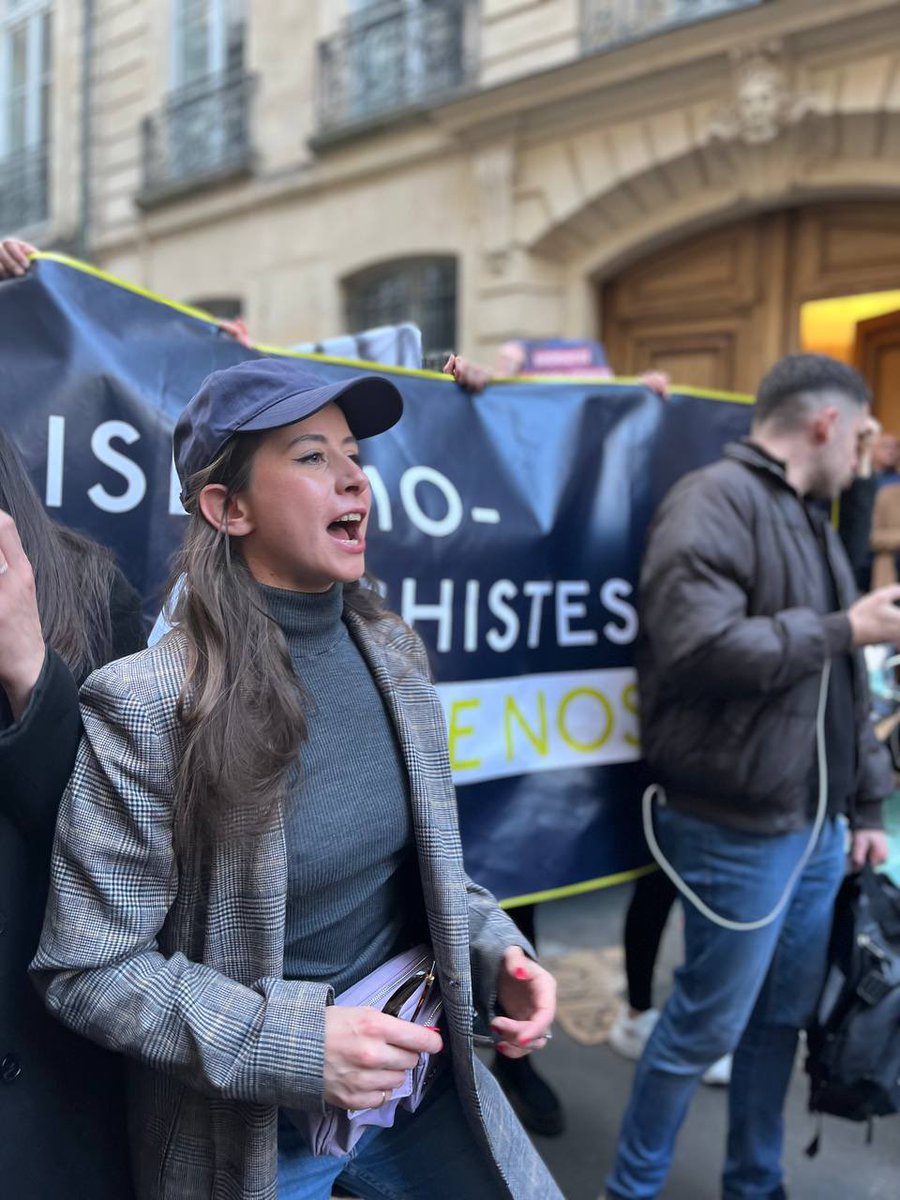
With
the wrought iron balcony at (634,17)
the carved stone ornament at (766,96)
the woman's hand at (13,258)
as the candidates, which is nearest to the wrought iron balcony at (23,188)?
the wrought iron balcony at (634,17)

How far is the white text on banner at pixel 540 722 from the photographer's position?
2748mm

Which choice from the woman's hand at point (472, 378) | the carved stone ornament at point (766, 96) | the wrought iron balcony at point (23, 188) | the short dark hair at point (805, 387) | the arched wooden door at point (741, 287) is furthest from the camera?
the wrought iron balcony at point (23, 188)

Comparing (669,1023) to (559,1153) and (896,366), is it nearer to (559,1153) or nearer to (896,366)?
(559,1153)

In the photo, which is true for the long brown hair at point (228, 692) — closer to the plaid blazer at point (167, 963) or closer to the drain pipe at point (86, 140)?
the plaid blazer at point (167, 963)

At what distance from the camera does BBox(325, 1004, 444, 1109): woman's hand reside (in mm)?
1201

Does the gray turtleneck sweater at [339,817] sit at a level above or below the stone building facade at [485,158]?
below

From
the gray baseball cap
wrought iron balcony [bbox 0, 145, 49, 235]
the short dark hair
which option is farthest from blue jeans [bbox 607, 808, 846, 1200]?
wrought iron balcony [bbox 0, 145, 49, 235]

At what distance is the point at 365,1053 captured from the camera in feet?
3.96

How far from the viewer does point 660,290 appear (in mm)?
8125

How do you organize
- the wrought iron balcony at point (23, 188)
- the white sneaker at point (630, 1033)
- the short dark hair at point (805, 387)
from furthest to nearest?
the wrought iron balcony at point (23, 188) < the white sneaker at point (630, 1033) < the short dark hair at point (805, 387)

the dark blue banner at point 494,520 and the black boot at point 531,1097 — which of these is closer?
the dark blue banner at point 494,520

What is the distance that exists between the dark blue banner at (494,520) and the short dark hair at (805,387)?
553 millimetres

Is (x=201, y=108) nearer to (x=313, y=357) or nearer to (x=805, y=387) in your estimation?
(x=313, y=357)

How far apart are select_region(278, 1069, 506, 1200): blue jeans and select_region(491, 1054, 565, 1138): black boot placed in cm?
157
